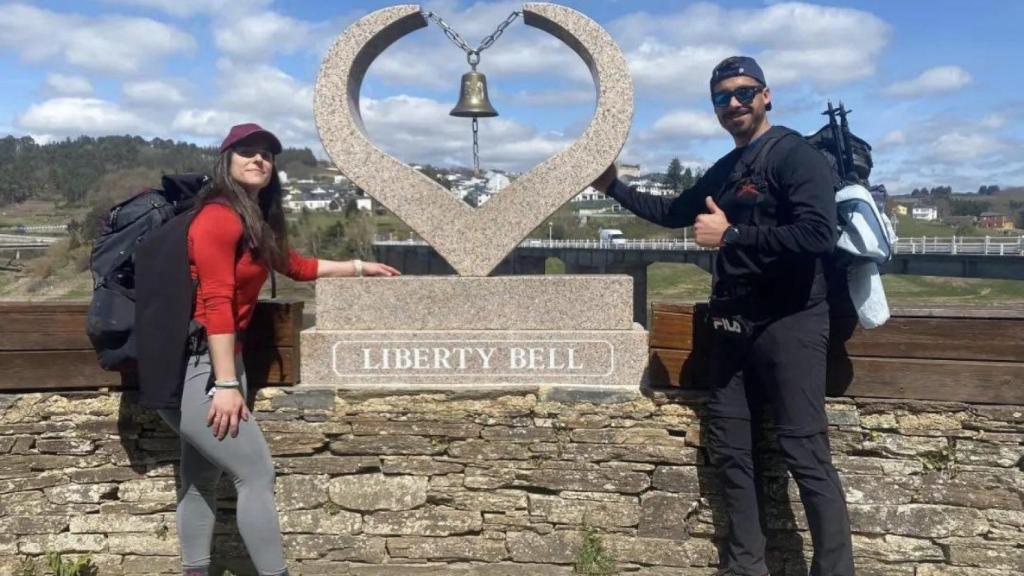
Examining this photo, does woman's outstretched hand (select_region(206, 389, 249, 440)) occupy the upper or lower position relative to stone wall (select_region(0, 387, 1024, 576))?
upper

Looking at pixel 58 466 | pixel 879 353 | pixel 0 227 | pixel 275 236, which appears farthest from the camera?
pixel 0 227

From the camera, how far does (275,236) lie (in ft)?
10.6

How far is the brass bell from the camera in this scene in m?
4.77

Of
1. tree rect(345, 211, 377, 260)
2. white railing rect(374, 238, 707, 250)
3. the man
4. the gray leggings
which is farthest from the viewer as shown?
tree rect(345, 211, 377, 260)

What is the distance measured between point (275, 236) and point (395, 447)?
4.02 ft

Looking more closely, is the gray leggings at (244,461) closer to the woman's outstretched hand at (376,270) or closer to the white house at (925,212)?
the woman's outstretched hand at (376,270)

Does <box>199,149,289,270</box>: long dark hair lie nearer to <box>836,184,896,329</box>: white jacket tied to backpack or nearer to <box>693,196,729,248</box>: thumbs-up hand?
<box>693,196,729,248</box>: thumbs-up hand

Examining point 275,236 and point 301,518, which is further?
point 301,518

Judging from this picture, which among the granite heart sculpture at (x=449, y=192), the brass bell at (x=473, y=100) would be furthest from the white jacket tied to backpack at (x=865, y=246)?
the brass bell at (x=473, y=100)

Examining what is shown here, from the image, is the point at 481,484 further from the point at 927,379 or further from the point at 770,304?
the point at 927,379

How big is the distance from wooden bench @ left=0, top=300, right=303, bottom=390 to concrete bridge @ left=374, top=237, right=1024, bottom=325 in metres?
A: 21.3

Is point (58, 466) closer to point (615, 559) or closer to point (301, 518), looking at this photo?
point (301, 518)

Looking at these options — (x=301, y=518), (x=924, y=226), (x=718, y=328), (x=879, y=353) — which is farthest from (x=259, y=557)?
(x=924, y=226)

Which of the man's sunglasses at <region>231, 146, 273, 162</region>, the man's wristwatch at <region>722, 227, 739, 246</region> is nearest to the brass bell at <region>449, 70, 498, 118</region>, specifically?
the man's sunglasses at <region>231, 146, 273, 162</region>
